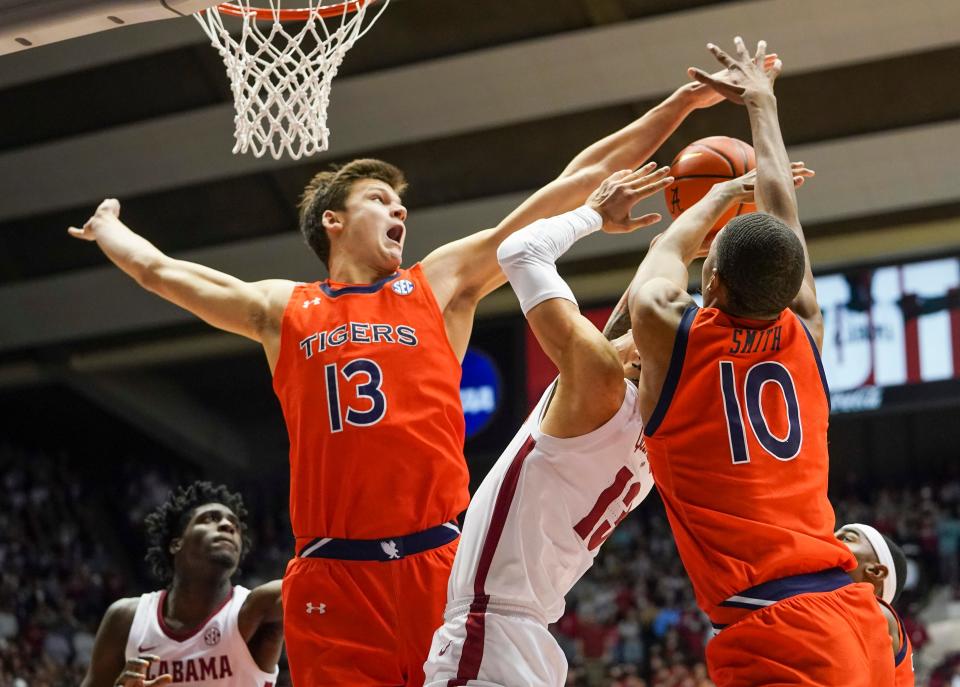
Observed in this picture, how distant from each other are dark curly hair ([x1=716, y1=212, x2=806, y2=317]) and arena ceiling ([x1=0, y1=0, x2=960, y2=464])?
965cm

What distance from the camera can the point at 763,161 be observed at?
3.38 meters

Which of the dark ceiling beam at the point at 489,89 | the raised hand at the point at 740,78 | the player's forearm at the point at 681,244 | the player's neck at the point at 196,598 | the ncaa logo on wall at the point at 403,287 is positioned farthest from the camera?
the dark ceiling beam at the point at 489,89

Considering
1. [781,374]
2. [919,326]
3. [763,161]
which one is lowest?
[781,374]

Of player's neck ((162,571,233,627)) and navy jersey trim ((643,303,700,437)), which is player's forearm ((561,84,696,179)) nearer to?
navy jersey trim ((643,303,700,437))

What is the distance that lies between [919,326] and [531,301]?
10.4 m

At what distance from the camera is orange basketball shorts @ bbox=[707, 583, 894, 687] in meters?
2.75

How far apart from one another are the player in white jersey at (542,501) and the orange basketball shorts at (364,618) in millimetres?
292

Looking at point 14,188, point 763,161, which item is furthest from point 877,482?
point 763,161

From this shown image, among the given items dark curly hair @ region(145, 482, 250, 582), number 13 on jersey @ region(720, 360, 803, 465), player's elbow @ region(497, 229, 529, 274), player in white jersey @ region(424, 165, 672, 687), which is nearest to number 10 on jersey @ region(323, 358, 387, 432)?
Answer: player in white jersey @ region(424, 165, 672, 687)

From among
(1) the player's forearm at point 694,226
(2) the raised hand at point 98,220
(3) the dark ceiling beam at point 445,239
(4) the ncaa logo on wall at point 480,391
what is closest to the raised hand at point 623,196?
(1) the player's forearm at point 694,226

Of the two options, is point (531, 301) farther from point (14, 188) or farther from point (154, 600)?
point (14, 188)

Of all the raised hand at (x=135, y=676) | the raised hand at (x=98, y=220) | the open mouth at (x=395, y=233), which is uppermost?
the raised hand at (x=98, y=220)

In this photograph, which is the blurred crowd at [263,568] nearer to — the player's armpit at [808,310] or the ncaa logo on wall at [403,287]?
the ncaa logo on wall at [403,287]

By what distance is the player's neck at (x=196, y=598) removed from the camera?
17.3 ft
